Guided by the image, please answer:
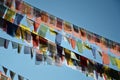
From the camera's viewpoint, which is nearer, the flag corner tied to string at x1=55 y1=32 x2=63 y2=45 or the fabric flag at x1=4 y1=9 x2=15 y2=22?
the fabric flag at x1=4 y1=9 x2=15 y2=22

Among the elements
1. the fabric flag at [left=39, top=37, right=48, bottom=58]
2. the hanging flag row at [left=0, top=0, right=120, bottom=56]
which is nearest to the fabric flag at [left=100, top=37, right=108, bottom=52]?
the hanging flag row at [left=0, top=0, right=120, bottom=56]

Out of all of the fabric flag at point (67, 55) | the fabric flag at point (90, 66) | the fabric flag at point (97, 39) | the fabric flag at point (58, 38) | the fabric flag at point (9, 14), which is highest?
the fabric flag at point (9, 14)

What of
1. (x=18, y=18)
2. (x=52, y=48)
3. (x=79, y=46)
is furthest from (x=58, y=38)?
(x=18, y=18)

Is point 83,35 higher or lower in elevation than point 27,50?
higher

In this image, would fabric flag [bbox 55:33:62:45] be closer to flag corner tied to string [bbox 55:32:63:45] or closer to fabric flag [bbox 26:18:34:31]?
flag corner tied to string [bbox 55:32:63:45]

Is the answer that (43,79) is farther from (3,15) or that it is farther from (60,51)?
(3,15)

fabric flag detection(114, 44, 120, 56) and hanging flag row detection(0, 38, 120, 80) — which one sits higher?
fabric flag detection(114, 44, 120, 56)

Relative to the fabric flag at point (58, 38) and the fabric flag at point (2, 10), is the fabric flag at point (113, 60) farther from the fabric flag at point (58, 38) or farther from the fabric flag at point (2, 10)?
the fabric flag at point (2, 10)

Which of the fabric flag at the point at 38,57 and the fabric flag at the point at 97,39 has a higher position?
the fabric flag at the point at 97,39

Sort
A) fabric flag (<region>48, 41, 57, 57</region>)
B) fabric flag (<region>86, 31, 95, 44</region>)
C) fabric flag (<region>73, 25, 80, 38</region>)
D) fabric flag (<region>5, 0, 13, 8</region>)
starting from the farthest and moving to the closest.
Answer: fabric flag (<region>86, 31, 95, 44</region>) < fabric flag (<region>73, 25, 80, 38</region>) < fabric flag (<region>48, 41, 57, 57</region>) < fabric flag (<region>5, 0, 13, 8</region>)

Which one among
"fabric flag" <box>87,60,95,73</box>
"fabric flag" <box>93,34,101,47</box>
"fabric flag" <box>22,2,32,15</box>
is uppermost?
"fabric flag" <box>22,2,32,15</box>

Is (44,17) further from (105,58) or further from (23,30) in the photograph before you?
(105,58)

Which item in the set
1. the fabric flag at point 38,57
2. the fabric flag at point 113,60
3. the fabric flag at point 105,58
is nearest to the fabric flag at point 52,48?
the fabric flag at point 38,57

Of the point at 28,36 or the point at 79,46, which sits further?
the point at 79,46
